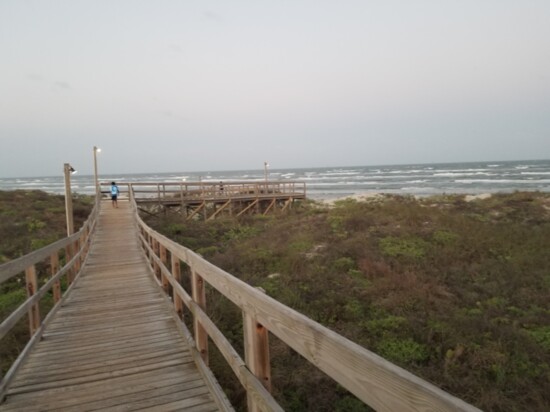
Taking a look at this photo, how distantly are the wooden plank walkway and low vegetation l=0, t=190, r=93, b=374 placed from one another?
1.50 ft

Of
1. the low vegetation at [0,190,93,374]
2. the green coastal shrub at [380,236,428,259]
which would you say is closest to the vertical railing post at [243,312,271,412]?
the low vegetation at [0,190,93,374]

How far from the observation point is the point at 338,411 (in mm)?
4496

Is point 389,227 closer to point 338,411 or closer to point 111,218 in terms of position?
point 338,411

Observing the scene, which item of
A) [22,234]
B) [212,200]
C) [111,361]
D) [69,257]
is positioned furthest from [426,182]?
[111,361]

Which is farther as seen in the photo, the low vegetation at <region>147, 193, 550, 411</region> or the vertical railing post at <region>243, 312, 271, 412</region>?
the low vegetation at <region>147, 193, 550, 411</region>

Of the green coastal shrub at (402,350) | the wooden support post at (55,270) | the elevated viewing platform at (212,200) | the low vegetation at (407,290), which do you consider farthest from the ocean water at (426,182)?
the green coastal shrub at (402,350)

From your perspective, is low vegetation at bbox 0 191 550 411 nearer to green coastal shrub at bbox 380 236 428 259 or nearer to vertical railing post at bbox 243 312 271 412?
green coastal shrub at bbox 380 236 428 259

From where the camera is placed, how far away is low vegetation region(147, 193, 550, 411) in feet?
16.4

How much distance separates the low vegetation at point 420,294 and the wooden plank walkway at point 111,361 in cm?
96

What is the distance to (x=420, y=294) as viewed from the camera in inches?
Result: 301

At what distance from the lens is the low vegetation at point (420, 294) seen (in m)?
5.01

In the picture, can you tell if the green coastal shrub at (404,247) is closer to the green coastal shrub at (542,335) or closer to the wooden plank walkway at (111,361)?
the green coastal shrub at (542,335)

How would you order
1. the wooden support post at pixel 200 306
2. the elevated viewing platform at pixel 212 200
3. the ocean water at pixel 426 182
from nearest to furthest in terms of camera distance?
the wooden support post at pixel 200 306 < the elevated viewing platform at pixel 212 200 < the ocean water at pixel 426 182

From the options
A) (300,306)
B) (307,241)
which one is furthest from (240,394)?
(307,241)
